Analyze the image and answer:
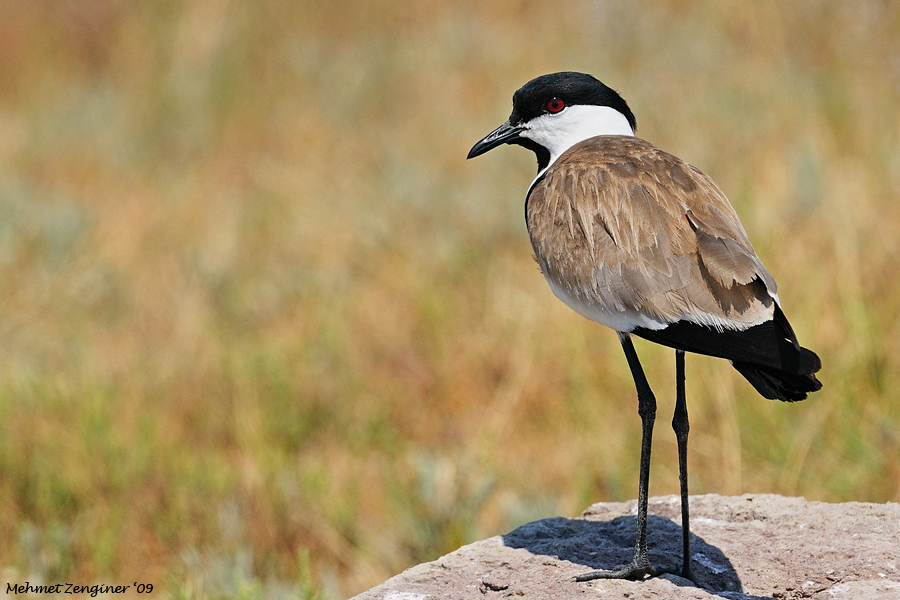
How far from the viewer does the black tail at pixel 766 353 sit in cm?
264

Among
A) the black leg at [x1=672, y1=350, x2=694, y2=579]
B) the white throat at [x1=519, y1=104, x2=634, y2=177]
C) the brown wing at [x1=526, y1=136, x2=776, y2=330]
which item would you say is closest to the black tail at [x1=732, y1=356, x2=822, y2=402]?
the brown wing at [x1=526, y1=136, x2=776, y2=330]

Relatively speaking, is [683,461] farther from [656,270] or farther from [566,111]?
[566,111]

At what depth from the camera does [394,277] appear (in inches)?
275

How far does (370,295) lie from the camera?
22.6 ft

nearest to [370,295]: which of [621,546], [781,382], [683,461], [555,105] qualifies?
[555,105]

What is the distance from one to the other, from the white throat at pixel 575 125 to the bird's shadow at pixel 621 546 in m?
1.26

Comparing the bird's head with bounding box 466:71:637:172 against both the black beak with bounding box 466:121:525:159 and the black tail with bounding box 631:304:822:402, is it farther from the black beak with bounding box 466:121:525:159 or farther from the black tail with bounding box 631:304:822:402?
the black tail with bounding box 631:304:822:402

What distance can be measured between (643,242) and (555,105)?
948mm

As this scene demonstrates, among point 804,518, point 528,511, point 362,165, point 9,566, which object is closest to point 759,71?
point 362,165

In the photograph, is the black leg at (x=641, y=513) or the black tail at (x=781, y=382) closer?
the black tail at (x=781, y=382)

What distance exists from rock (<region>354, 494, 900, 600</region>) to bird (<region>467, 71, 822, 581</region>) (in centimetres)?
12

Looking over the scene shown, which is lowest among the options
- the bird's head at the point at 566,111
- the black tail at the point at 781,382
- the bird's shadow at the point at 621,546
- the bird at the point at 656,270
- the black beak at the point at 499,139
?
the bird's shadow at the point at 621,546

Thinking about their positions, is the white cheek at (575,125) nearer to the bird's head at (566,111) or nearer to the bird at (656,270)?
the bird's head at (566,111)

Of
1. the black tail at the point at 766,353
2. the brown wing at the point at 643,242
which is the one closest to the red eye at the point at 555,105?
the brown wing at the point at 643,242
